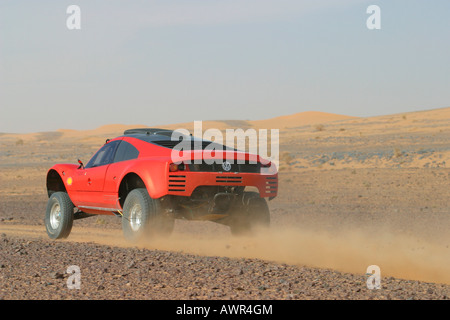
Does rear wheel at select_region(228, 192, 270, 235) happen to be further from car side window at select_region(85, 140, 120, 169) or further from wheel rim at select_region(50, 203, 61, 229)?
wheel rim at select_region(50, 203, 61, 229)

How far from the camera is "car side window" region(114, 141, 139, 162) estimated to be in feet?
30.2

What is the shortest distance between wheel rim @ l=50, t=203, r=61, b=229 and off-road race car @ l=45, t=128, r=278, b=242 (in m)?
0.94

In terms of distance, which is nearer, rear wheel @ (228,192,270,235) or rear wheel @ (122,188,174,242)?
rear wheel @ (122,188,174,242)

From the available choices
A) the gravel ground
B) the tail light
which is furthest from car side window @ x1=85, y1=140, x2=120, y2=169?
the gravel ground

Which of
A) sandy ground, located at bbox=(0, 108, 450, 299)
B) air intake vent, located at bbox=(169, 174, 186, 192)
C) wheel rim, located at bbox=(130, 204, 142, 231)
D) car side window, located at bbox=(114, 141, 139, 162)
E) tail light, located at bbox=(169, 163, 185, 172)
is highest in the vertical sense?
car side window, located at bbox=(114, 141, 139, 162)

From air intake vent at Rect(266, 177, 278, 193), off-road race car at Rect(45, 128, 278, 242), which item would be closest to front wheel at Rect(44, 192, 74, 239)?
off-road race car at Rect(45, 128, 278, 242)

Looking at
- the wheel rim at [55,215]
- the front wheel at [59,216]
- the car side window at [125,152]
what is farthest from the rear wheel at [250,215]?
the wheel rim at [55,215]

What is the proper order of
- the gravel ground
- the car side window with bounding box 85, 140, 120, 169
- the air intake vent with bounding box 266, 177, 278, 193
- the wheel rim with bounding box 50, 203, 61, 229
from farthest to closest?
the wheel rim with bounding box 50, 203, 61, 229 < the car side window with bounding box 85, 140, 120, 169 < the air intake vent with bounding box 266, 177, 278, 193 < the gravel ground

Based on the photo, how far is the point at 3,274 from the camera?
631 centimetres

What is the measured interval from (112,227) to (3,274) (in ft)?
26.7

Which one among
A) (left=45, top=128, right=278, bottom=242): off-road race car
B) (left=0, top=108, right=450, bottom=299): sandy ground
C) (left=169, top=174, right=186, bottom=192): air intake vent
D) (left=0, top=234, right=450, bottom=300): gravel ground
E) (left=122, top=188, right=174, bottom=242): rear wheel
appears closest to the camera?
(left=0, top=234, right=450, bottom=300): gravel ground

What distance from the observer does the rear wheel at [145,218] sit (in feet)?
27.5

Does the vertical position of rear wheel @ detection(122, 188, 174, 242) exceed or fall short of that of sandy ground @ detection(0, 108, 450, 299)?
it exceeds it
